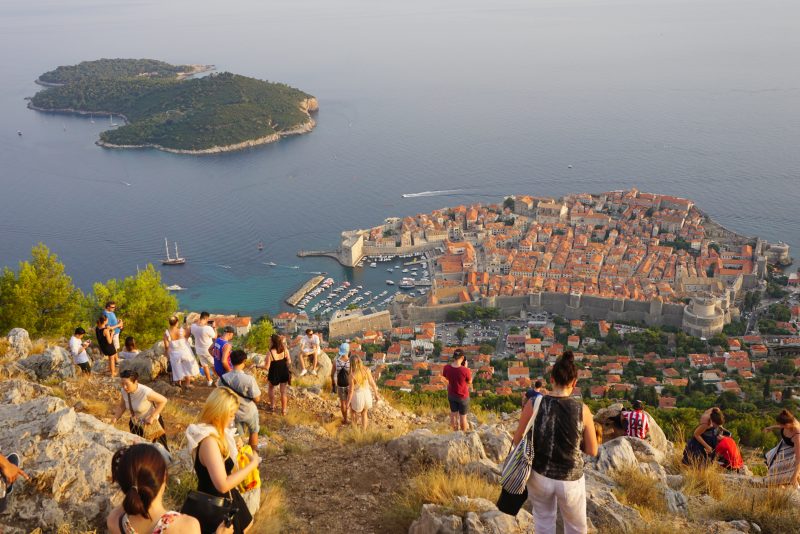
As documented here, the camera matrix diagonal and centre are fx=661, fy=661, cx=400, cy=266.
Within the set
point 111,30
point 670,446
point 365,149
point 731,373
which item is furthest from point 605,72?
point 111,30

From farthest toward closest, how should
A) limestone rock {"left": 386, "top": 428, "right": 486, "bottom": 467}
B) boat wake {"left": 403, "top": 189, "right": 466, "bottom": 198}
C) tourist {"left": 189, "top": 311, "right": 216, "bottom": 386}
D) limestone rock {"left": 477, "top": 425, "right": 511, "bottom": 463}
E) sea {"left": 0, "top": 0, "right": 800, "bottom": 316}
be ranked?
1. boat wake {"left": 403, "top": 189, "right": 466, "bottom": 198}
2. sea {"left": 0, "top": 0, "right": 800, "bottom": 316}
3. tourist {"left": 189, "top": 311, "right": 216, "bottom": 386}
4. limestone rock {"left": 477, "top": 425, "right": 511, "bottom": 463}
5. limestone rock {"left": 386, "top": 428, "right": 486, "bottom": 467}

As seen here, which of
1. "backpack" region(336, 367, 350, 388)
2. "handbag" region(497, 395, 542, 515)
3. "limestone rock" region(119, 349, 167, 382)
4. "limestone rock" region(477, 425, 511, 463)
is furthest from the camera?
"limestone rock" region(119, 349, 167, 382)

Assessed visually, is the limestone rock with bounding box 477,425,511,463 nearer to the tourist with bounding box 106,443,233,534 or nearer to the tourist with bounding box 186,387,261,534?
the tourist with bounding box 186,387,261,534

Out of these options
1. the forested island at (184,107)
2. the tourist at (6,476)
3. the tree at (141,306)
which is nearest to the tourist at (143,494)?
the tourist at (6,476)

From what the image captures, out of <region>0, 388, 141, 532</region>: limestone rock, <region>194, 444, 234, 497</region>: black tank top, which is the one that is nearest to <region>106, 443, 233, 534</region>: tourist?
<region>194, 444, 234, 497</region>: black tank top

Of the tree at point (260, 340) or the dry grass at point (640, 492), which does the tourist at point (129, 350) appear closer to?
the tree at point (260, 340)

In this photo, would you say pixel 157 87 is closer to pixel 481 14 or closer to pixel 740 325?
pixel 740 325

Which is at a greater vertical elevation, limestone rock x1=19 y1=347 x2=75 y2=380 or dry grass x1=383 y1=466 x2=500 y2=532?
dry grass x1=383 y1=466 x2=500 y2=532

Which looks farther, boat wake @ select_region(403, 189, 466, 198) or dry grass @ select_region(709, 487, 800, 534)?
boat wake @ select_region(403, 189, 466, 198)
